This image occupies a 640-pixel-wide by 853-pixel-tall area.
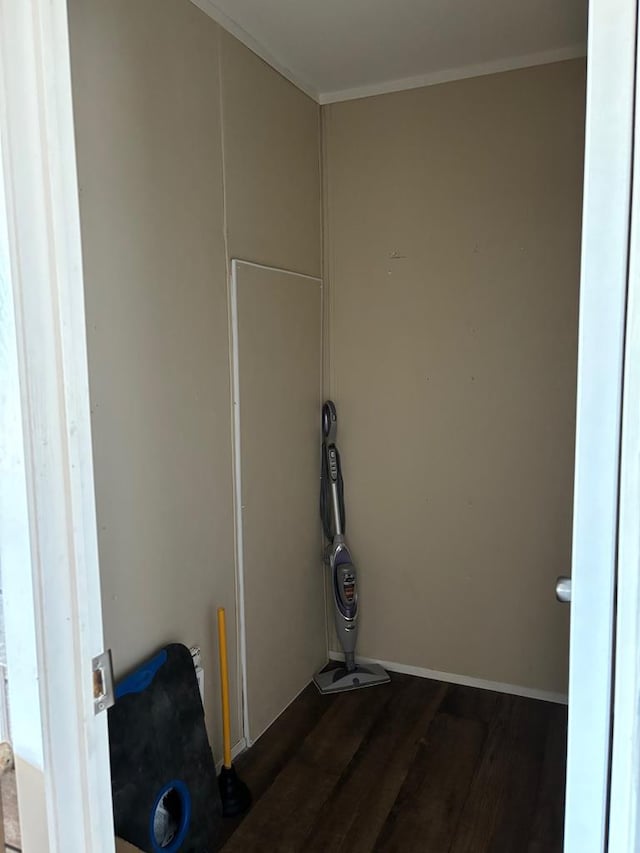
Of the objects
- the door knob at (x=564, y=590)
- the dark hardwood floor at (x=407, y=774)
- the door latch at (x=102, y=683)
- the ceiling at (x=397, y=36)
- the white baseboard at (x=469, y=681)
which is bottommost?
the dark hardwood floor at (x=407, y=774)

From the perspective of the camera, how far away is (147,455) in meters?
1.94

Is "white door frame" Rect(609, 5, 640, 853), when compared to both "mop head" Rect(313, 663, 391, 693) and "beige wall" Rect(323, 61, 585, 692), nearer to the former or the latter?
"beige wall" Rect(323, 61, 585, 692)

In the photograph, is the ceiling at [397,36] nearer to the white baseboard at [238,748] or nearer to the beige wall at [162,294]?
the beige wall at [162,294]

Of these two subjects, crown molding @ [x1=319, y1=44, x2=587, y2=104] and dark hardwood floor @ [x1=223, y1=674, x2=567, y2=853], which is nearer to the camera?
dark hardwood floor @ [x1=223, y1=674, x2=567, y2=853]

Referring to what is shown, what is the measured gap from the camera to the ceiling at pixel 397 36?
2283 mm

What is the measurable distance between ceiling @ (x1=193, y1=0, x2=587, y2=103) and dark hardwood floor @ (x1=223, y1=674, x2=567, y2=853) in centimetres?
258

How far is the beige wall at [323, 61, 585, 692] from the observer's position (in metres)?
2.72

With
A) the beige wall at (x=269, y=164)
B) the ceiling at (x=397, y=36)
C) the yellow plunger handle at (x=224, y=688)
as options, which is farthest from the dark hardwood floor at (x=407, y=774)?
the ceiling at (x=397, y=36)

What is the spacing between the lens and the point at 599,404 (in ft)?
2.52

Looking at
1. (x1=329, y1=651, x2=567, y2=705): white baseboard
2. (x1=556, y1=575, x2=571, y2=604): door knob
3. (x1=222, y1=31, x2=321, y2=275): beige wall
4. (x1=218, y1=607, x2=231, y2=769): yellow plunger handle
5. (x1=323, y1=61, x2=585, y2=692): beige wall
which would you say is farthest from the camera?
(x1=329, y1=651, x2=567, y2=705): white baseboard

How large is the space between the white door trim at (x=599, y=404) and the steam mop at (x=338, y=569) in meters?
2.16

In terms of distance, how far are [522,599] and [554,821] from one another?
2.97 feet

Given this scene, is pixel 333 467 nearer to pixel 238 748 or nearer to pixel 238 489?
pixel 238 489

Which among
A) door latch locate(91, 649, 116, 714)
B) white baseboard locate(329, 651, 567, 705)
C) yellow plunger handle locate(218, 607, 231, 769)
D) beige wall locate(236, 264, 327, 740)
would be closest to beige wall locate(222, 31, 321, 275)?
beige wall locate(236, 264, 327, 740)
